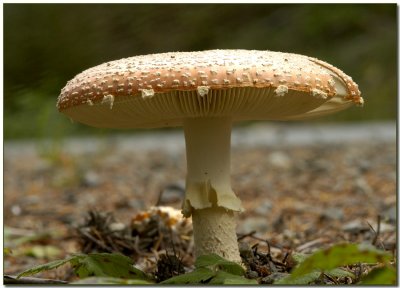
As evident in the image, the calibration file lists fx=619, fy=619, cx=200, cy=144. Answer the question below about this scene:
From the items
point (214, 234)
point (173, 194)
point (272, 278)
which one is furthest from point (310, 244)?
point (173, 194)

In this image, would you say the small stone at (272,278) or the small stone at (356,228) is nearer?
the small stone at (272,278)

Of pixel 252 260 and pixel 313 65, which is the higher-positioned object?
pixel 313 65

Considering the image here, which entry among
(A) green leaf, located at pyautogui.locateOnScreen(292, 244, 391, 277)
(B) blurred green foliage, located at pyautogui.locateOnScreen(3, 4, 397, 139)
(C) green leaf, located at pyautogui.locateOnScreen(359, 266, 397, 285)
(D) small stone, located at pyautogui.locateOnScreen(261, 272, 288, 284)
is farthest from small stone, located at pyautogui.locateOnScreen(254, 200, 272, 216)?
(A) green leaf, located at pyautogui.locateOnScreen(292, 244, 391, 277)

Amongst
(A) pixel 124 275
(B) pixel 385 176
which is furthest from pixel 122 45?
(B) pixel 385 176

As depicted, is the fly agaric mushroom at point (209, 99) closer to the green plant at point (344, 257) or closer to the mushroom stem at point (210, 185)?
the mushroom stem at point (210, 185)

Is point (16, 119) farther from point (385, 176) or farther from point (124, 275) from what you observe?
point (124, 275)

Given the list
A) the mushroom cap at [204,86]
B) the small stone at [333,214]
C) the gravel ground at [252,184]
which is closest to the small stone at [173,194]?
the gravel ground at [252,184]
